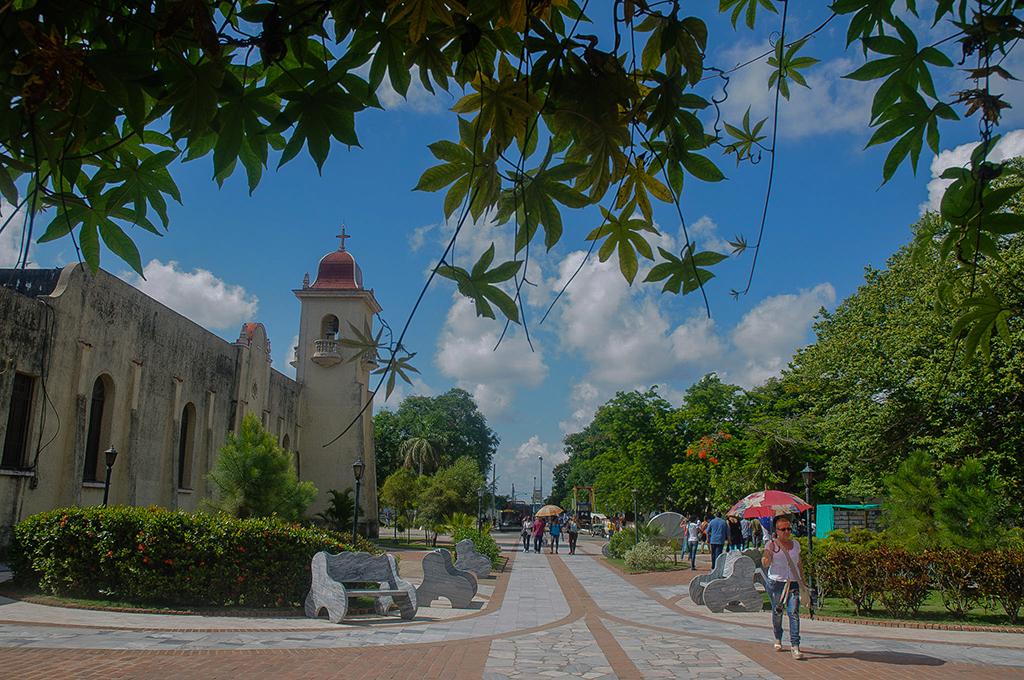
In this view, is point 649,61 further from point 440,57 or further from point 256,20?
point 256,20

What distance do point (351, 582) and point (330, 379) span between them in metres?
20.8

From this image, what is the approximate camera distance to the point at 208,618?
9938 millimetres

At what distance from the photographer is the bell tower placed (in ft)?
101

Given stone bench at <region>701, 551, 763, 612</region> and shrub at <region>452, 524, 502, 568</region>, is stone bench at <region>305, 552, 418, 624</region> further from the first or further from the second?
shrub at <region>452, 524, 502, 568</region>

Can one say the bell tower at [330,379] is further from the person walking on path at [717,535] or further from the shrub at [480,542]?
the person walking on path at [717,535]

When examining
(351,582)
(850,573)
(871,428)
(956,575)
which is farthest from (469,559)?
(871,428)

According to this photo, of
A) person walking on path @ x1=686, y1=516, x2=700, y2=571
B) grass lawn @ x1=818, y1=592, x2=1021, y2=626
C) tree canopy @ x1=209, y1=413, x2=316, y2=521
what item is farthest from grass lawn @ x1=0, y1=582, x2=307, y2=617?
person walking on path @ x1=686, y1=516, x2=700, y2=571

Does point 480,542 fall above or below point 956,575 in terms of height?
below

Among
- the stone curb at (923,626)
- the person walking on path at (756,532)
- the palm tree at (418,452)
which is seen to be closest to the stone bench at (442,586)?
the stone curb at (923,626)

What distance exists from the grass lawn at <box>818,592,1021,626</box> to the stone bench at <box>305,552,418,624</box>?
23.4 ft

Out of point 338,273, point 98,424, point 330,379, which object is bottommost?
point 98,424

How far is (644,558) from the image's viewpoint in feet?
A: 69.7

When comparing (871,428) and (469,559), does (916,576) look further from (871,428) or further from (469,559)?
(871,428)

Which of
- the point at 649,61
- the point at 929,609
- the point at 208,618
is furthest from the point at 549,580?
the point at 649,61
